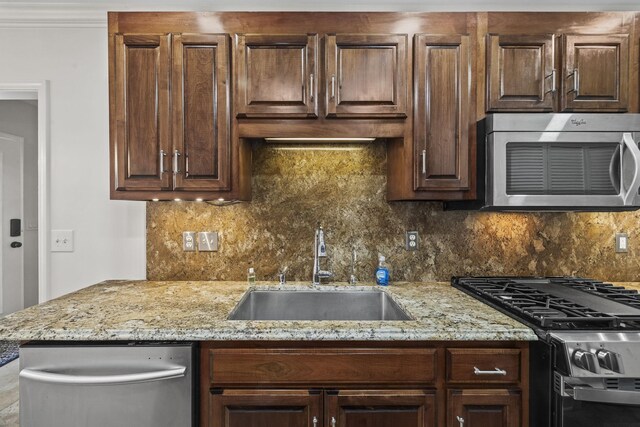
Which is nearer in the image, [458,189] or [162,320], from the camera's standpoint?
[162,320]

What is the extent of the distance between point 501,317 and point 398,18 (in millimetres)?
1461

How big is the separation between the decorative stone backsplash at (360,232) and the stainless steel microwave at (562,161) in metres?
0.48

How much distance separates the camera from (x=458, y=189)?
1858mm

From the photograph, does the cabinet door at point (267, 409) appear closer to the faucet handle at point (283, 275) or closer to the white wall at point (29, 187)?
the faucet handle at point (283, 275)

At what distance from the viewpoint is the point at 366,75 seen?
6.03 ft

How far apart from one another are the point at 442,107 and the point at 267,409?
155 cm

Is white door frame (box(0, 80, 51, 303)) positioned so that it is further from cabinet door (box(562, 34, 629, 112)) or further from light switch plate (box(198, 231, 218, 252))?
cabinet door (box(562, 34, 629, 112))

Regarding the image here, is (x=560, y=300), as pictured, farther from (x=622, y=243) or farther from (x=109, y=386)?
(x=109, y=386)

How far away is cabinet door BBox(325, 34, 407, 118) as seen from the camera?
1.83 metres

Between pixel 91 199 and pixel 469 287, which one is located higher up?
pixel 91 199

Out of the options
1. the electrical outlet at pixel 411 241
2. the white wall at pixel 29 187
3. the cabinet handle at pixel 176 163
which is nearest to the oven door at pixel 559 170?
the electrical outlet at pixel 411 241

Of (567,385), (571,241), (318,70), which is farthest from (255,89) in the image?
(571,241)

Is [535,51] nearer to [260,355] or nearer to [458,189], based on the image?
[458,189]

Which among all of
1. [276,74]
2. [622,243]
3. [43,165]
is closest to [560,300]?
[622,243]
